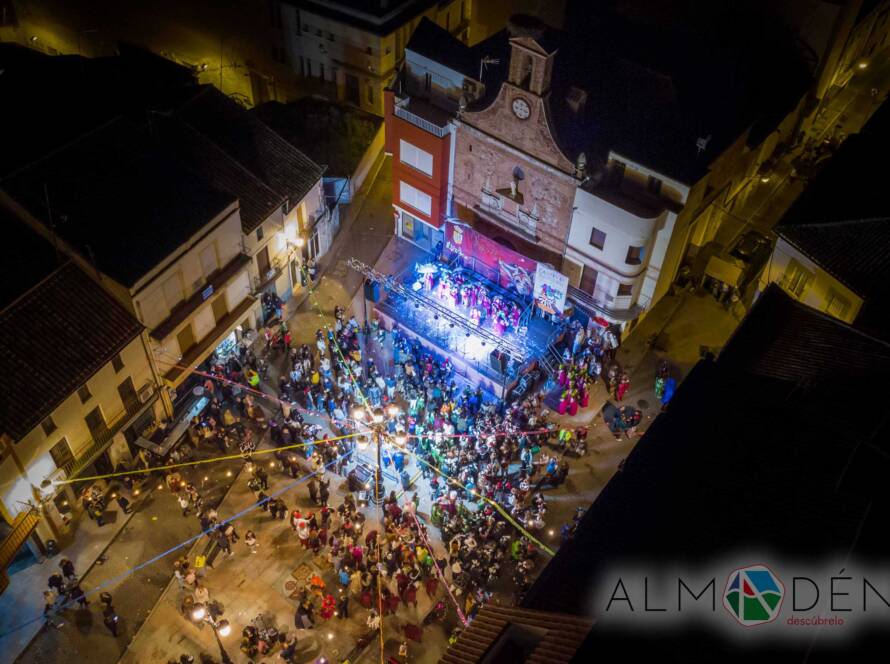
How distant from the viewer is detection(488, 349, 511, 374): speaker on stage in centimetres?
3953

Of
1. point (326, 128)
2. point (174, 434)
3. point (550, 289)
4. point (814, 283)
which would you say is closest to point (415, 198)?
point (550, 289)

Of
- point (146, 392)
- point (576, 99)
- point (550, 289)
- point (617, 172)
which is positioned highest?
point (576, 99)

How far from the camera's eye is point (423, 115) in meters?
41.1

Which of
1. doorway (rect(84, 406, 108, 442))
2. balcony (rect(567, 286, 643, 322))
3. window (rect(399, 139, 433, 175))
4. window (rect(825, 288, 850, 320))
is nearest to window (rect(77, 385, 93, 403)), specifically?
doorway (rect(84, 406, 108, 442))

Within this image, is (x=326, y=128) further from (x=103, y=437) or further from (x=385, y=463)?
(x=103, y=437)

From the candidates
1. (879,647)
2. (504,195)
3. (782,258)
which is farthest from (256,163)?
(879,647)

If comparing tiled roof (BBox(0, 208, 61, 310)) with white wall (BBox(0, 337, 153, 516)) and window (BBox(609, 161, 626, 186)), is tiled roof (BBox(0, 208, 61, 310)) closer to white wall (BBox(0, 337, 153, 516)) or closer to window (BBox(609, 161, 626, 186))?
white wall (BBox(0, 337, 153, 516))

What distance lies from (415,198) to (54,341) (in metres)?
20.0

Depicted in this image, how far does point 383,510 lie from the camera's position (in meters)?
35.9

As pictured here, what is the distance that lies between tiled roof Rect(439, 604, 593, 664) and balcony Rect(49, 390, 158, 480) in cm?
1895

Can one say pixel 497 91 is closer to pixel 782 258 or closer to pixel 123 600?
pixel 782 258

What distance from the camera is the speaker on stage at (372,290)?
140 feet

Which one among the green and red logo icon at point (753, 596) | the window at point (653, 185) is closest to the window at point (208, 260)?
the window at point (653, 185)

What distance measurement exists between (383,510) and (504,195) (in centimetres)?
1655
